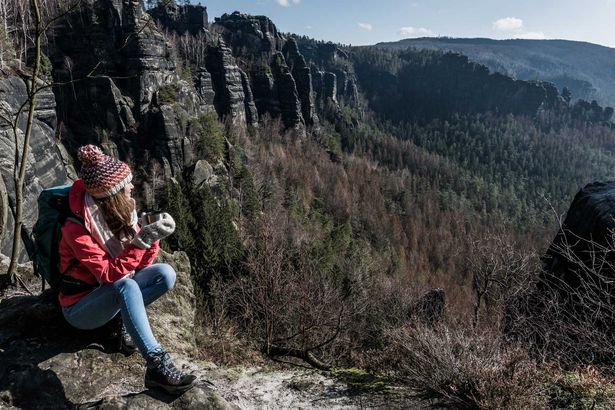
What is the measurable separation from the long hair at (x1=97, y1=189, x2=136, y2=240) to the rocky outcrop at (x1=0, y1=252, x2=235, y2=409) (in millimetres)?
1455

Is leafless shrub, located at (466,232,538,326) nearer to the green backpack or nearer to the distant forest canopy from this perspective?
the green backpack

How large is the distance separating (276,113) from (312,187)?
26.2 meters

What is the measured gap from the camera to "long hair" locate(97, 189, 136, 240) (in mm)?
3775

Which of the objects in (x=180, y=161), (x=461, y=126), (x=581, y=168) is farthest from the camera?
(x=461, y=126)

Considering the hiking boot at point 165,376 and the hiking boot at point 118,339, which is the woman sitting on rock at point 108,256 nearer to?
the hiking boot at point 165,376

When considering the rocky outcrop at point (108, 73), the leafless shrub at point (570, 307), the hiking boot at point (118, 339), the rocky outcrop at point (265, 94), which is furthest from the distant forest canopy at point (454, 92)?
the hiking boot at point (118, 339)

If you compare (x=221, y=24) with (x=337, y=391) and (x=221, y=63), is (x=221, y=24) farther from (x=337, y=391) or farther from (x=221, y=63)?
(x=337, y=391)

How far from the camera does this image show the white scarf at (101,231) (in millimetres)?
3643

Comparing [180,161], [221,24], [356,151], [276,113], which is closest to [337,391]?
[180,161]

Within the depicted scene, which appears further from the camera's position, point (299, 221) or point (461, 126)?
point (461, 126)

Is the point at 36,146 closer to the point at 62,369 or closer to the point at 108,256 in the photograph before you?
the point at 62,369

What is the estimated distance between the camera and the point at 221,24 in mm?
113688

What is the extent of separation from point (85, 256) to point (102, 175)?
Answer: 711 mm

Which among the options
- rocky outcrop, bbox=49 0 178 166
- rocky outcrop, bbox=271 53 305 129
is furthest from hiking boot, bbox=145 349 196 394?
rocky outcrop, bbox=271 53 305 129
